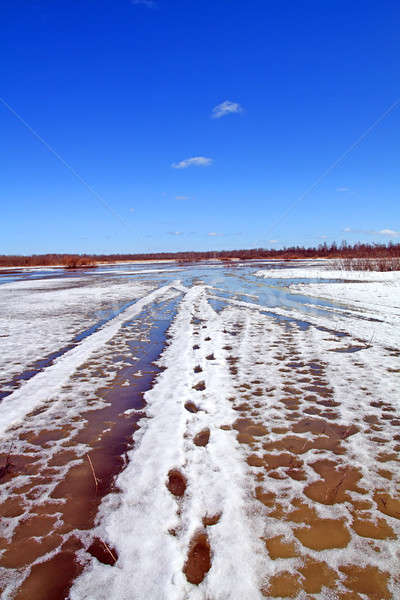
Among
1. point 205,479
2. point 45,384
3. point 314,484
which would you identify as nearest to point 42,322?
point 45,384

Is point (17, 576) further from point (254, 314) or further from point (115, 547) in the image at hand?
point (254, 314)

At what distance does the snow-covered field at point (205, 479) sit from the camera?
202 cm

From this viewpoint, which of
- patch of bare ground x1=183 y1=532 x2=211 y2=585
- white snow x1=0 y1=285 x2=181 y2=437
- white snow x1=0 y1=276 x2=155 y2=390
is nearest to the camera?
patch of bare ground x1=183 y1=532 x2=211 y2=585

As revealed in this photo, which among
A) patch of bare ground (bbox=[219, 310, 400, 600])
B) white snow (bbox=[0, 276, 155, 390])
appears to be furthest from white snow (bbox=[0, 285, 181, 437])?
patch of bare ground (bbox=[219, 310, 400, 600])

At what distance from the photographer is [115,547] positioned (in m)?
2.22

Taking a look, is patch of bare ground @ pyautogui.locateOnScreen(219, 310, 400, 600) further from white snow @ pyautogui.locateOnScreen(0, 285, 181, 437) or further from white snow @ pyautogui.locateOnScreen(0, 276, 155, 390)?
white snow @ pyautogui.locateOnScreen(0, 276, 155, 390)

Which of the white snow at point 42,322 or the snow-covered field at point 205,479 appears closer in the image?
the snow-covered field at point 205,479

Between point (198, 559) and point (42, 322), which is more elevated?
point (42, 322)

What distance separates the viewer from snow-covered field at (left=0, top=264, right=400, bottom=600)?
202 cm

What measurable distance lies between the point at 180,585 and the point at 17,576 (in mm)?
1010

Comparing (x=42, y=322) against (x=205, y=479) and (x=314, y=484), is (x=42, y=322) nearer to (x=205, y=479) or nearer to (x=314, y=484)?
(x=205, y=479)

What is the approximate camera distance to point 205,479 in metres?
2.91

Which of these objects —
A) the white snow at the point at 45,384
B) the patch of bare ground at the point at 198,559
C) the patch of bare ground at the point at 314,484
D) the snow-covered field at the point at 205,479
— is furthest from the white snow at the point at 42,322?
the patch of bare ground at the point at 198,559

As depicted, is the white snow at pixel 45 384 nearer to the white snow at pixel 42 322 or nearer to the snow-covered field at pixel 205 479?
the snow-covered field at pixel 205 479
